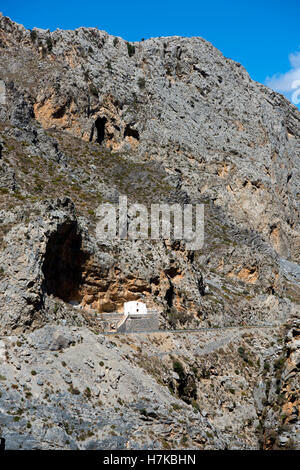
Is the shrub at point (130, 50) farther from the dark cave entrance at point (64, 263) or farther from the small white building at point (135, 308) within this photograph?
the small white building at point (135, 308)

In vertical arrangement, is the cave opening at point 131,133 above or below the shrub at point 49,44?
below

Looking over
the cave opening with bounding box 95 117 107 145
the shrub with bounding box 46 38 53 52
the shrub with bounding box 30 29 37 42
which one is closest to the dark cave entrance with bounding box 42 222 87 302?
the cave opening with bounding box 95 117 107 145

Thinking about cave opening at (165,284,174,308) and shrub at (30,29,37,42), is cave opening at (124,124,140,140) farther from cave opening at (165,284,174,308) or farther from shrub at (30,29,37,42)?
cave opening at (165,284,174,308)

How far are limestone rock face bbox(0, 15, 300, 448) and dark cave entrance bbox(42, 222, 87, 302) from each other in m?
0.17

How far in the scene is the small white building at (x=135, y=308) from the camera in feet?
150

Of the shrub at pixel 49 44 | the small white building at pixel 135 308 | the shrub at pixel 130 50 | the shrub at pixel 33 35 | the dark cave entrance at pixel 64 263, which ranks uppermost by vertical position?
the shrub at pixel 130 50

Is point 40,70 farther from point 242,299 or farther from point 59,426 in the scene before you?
point 59,426

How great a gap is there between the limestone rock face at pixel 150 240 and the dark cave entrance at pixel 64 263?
0.17m

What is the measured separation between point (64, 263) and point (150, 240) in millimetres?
11114

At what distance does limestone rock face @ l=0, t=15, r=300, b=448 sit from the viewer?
35.5 metres

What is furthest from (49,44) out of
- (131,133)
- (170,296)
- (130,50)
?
(170,296)

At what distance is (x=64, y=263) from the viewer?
149ft

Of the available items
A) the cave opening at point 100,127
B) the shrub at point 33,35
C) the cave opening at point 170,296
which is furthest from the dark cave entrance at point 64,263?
the shrub at point 33,35

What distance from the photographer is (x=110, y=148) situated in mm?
82938
